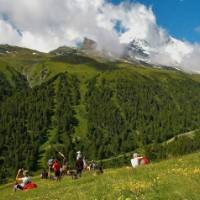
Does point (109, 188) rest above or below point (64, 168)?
below

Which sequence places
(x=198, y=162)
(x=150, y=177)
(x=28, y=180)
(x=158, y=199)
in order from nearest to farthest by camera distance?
(x=158, y=199)
(x=150, y=177)
(x=198, y=162)
(x=28, y=180)

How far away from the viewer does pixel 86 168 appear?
6688 centimetres

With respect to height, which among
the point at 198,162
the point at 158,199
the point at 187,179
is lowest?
the point at 158,199

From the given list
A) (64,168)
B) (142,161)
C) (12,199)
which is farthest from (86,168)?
(12,199)

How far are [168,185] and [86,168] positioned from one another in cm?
4504

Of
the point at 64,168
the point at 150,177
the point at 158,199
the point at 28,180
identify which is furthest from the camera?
the point at 64,168

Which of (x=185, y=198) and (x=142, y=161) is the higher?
(x=142, y=161)

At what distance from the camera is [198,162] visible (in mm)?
32156

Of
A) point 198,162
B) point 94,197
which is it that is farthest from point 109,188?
point 198,162

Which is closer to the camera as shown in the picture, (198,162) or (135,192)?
(135,192)

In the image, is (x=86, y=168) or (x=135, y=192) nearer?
(x=135, y=192)

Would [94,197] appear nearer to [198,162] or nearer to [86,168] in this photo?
[198,162]

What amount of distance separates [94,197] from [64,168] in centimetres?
3677

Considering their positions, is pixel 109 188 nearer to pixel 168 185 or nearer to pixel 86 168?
pixel 168 185
